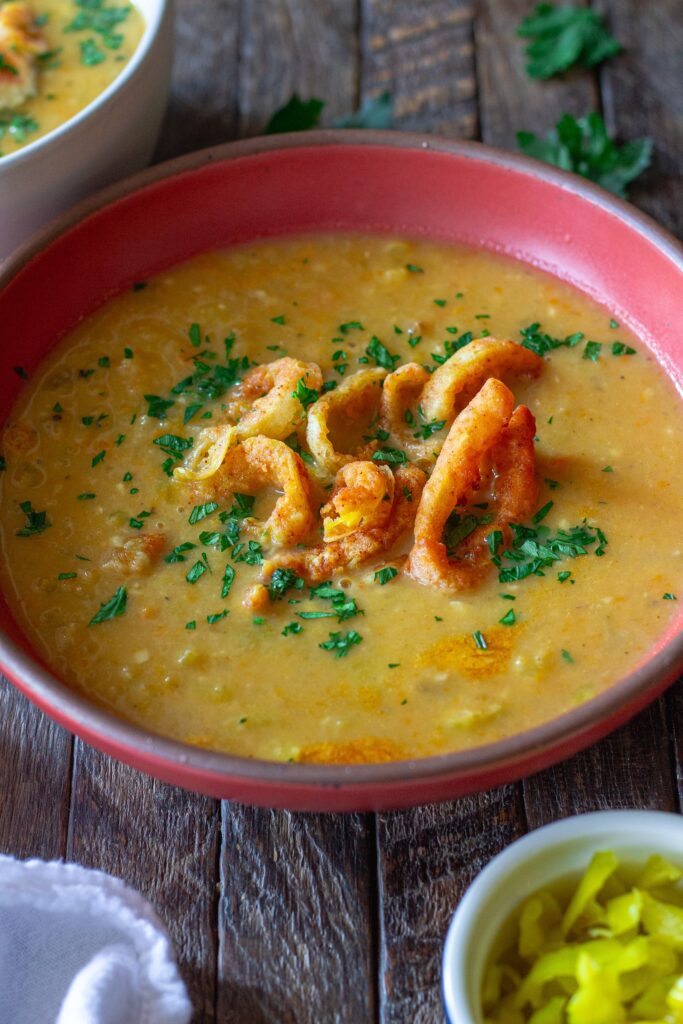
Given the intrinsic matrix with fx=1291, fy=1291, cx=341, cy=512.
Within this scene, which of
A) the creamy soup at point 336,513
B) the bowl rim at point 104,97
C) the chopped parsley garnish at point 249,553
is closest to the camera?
the creamy soup at point 336,513

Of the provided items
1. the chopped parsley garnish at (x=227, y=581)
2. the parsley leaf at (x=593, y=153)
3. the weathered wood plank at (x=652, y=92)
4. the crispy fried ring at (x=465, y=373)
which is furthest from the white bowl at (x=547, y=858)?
the parsley leaf at (x=593, y=153)

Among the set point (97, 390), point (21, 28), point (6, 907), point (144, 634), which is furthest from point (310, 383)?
point (21, 28)

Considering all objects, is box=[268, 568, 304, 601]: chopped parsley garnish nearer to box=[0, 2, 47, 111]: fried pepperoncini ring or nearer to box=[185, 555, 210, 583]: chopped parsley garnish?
box=[185, 555, 210, 583]: chopped parsley garnish

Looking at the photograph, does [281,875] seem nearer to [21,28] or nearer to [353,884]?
[353,884]

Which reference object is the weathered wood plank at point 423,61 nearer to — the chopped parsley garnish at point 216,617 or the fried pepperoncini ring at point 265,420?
the fried pepperoncini ring at point 265,420

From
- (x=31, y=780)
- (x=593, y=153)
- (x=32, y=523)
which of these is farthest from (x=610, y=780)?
(x=593, y=153)

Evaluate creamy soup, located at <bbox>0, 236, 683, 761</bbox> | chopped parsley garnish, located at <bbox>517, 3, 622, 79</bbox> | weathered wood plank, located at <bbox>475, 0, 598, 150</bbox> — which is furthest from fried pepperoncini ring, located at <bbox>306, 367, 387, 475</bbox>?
chopped parsley garnish, located at <bbox>517, 3, 622, 79</bbox>
